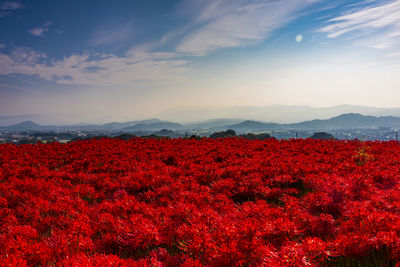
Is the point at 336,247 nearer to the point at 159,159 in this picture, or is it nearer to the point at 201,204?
the point at 201,204

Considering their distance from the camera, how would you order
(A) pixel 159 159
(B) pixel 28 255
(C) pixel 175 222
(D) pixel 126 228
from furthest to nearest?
(A) pixel 159 159 < (C) pixel 175 222 < (D) pixel 126 228 < (B) pixel 28 255

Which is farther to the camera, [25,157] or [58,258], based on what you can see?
[25,157]

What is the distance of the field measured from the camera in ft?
6.77

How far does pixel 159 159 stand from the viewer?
755 centimetres

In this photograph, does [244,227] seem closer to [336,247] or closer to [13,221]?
[336,247]

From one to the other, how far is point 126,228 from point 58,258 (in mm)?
683

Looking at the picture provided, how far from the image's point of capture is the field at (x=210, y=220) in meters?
2.06

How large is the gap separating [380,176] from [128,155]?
721 cm

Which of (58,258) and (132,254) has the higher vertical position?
(58,258)

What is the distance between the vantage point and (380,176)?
15.9 feet

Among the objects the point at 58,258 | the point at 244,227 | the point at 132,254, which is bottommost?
the point at 132,254

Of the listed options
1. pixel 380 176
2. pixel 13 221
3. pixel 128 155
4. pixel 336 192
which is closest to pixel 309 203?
pixel 336 192

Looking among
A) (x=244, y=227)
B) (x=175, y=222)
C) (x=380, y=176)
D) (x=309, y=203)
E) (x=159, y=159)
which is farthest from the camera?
(x=159, y=159)

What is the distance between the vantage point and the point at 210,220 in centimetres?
271
